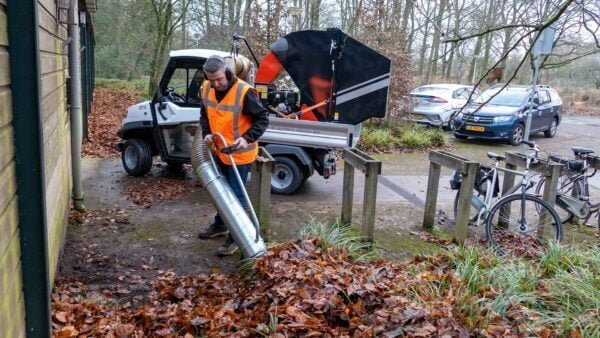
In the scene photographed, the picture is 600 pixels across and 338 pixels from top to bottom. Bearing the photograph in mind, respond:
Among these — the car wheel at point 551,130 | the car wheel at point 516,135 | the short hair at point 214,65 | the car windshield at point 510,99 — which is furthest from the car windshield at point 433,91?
the short hair at point 214,65

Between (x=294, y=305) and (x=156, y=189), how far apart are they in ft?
14.2

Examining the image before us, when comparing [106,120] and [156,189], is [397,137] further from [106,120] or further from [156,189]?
[106,120]

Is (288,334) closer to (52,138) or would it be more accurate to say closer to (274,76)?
(52,138)

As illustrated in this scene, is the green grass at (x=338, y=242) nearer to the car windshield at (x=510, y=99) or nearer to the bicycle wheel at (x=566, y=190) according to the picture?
the bicycle wheel at (x=566, y=190)

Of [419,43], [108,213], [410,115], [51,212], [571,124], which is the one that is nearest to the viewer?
[51,212]

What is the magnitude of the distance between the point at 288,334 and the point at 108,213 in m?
3.70

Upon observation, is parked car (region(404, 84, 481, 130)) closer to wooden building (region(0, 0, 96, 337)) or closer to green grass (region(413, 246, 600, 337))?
green grass (region(413, 246, 600, 337))

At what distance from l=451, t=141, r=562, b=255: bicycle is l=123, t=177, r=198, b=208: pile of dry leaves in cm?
396

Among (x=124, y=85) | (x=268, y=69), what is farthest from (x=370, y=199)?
(x=124, y=85)

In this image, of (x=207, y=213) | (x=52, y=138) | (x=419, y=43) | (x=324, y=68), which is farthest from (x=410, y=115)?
(x=419, y=43)

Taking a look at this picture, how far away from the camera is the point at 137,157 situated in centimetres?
760

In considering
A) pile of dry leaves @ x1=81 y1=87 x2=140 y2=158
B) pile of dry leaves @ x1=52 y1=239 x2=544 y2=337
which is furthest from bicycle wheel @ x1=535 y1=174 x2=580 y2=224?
pile of dry leaves @ x1=81 y1=87 x2=140 y2=158

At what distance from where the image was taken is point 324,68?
7.03 meters

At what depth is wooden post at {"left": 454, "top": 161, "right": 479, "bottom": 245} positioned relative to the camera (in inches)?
206
